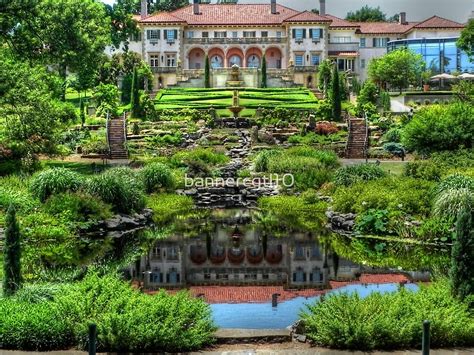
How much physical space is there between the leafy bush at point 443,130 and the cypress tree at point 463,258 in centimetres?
2153

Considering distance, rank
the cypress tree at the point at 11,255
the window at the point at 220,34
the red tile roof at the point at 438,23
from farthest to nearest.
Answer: the window at the point at 220,34 → the red tile roof at the point at 438,23 → the cypress tree at the point at 11,255

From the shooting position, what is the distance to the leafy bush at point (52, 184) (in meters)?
26.2

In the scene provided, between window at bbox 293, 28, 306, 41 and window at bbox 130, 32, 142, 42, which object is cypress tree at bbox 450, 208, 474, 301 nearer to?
window at bbox 293, 28, 306, 41

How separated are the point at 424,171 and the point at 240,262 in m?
11.5

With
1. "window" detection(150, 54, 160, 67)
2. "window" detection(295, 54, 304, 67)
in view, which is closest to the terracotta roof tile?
"window" detection(150, 54, 160, 67)

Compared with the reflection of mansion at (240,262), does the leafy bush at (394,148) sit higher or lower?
higher

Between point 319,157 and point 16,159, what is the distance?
14412mm

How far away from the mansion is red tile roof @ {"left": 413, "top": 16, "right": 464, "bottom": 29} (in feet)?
0.38

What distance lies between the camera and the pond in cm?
1622

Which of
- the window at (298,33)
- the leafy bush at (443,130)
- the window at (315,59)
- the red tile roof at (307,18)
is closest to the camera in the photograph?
the leafy bush at (443,130)

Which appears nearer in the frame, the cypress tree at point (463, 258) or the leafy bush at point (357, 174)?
the cypress tree at point (463, 258)

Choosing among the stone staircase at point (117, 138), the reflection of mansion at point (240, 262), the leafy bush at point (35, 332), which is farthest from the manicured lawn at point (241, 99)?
the leafy bush at point (35, 332)

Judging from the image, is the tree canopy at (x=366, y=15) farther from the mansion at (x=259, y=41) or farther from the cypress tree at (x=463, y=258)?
the cypress tree at (x=463, y=258)

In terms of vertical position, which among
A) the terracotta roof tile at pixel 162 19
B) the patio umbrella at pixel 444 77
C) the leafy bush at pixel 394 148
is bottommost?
the leafy bush at pixel 394 148
